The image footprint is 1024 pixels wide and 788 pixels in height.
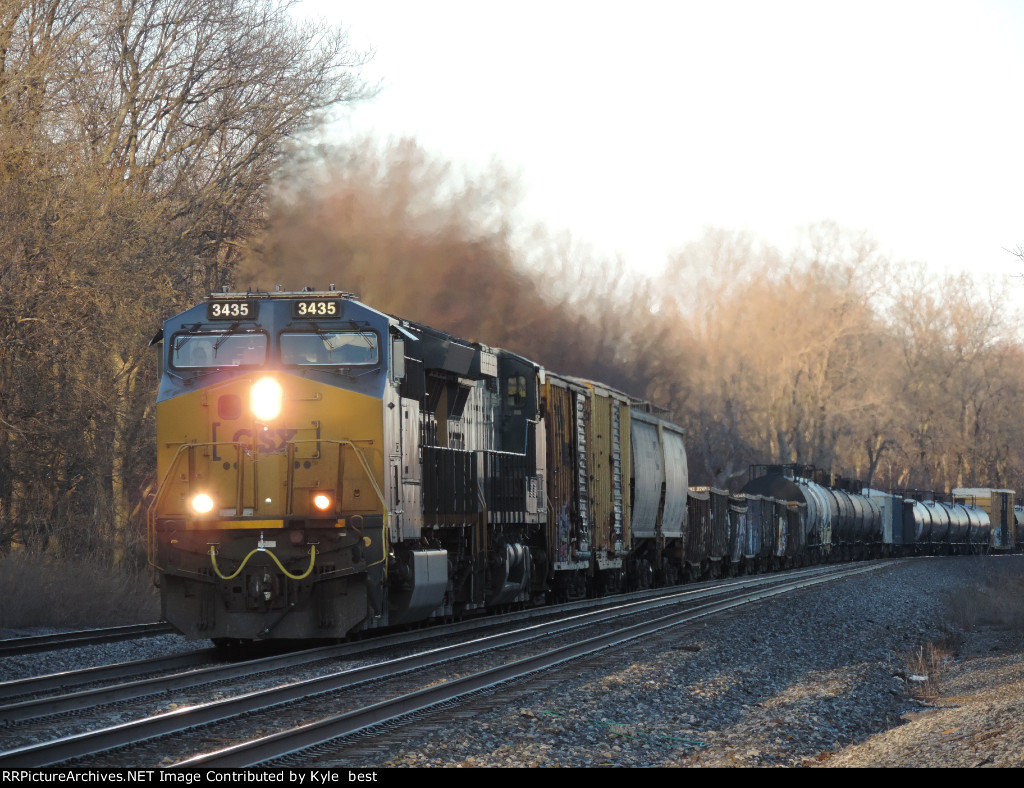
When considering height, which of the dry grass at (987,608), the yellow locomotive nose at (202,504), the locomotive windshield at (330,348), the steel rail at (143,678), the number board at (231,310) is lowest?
the dry grass at (987,608)

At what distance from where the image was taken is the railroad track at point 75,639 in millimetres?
13312

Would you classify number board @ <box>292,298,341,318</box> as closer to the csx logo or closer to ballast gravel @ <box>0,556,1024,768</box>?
the csx logo

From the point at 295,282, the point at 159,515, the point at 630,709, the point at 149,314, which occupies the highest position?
the point at 295,282

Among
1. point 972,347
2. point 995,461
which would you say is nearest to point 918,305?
point 972,347

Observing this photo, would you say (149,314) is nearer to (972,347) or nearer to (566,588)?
(566,588)

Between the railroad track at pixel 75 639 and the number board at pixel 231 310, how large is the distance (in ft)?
12.9

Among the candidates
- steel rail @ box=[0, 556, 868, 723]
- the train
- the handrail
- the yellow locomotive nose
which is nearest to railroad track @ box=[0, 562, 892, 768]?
steel rail @ box=[0, 556, 868, 723]

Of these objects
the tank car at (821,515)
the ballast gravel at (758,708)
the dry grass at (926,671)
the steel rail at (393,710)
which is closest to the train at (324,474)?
the steel rail at (393,710)

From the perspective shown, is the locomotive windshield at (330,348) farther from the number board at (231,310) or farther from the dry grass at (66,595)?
the dry grass at (66,595)

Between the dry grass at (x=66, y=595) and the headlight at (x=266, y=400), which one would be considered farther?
the dry grass at (x=66, y=595)

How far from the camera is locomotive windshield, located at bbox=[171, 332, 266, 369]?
13.3 m

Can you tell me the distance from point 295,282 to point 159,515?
17417mm

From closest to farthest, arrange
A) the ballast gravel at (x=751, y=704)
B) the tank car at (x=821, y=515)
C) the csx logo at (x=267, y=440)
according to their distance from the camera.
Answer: the ballast gravel at (x=751, y=704) < the csx logo at (x=267, y=440) < the tank car at (x=821, y=515)
